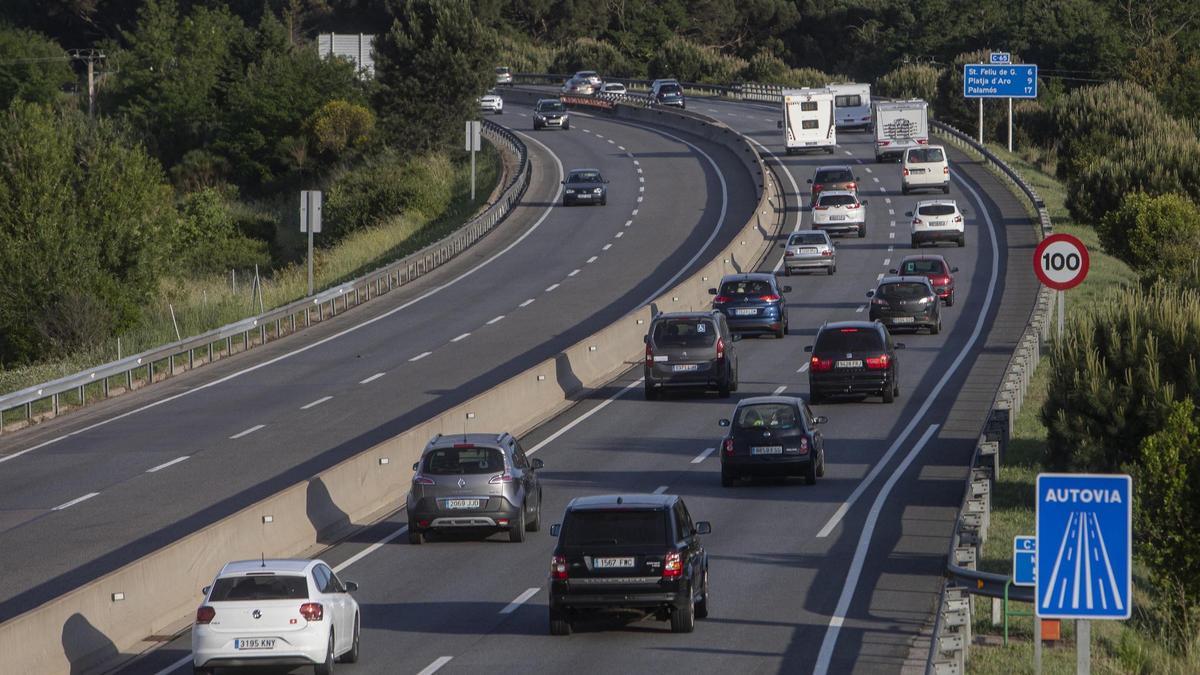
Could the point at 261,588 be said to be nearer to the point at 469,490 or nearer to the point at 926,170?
the point at 469,490

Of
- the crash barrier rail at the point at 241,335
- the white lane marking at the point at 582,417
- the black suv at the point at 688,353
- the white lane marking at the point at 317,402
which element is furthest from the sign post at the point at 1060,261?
the crash barrier rail at the point at 241,335

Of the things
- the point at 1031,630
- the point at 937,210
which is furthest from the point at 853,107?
the point at 1031,630

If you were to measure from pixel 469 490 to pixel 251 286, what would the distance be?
39650 millimetres

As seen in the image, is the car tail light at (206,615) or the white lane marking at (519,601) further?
the white lane marking at (519,601)

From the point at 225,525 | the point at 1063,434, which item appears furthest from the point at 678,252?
the point at 225,525

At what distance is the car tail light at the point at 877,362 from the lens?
1345 inches

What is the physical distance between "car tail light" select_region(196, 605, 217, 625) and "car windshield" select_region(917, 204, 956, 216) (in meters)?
45.9

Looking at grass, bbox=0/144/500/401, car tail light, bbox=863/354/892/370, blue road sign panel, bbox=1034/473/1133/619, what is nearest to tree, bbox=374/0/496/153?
grass, bbox=0/144/500/401

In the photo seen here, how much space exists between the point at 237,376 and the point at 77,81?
10793cm

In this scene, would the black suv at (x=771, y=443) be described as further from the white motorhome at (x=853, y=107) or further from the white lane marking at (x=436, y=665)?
the white motorhome at (x=853, y=107)

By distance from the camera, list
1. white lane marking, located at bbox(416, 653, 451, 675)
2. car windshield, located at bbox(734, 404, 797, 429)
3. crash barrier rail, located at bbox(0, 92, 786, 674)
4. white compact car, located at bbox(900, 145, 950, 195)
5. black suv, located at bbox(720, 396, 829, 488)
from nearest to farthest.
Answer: white lane marking, located at bbox(416, 653, 451, 675)
crash barrier rail, located at bbox(0, 92, 786, 674)
black suv, located at bbox(720, 396, 829, 488)
car windshield, located at bbox(734, 404, 797, 429)
white compact car, located at bbox(900, 145, 950, 195)

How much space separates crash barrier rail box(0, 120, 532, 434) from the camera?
36.3 metres

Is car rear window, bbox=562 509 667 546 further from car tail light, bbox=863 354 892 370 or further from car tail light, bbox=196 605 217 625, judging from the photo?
car tail light, bbox=863 354 892 370

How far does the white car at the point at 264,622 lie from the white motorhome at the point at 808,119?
234 ft
